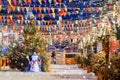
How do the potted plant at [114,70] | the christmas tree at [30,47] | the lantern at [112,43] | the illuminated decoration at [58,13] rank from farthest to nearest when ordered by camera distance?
the illuminated decoration at [58,13] < the christmas tree at [30,47] < the lantern at [112,43] < the potted plant at [114,70]

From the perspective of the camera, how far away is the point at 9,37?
47594mm

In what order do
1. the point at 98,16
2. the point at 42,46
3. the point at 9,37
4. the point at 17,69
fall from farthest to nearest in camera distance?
the point at 9,37
the point at 98,16
the point at 17,69
the point at 42,46

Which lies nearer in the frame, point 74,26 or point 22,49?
point 22,49

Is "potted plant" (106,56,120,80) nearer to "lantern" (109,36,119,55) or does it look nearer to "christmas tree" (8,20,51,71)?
"lantern" (109,36,119,55)

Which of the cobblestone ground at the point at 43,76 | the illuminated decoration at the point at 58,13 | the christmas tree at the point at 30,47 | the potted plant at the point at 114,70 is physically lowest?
the cobblestone ground at the point at 43,76

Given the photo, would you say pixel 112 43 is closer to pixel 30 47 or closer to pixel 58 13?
pixel 30 47

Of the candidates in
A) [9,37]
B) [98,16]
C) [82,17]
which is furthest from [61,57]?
[98,16]

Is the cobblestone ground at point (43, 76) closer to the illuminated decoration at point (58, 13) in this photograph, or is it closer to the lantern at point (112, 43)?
the lantern at point (112, 43)

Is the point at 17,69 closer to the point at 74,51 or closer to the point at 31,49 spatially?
the point at 31,49

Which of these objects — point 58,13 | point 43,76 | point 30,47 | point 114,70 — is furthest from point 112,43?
point 58,13

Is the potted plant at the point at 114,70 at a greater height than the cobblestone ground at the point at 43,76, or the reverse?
the potted plant at the point at 114,70

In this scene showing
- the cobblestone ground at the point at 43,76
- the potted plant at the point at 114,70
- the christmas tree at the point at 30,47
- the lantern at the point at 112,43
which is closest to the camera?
the potted plant at the point at 114,70

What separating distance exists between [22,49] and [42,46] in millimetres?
1559

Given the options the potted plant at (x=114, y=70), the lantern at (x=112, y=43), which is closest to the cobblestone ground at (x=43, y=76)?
the lantern at (x=112, y=43)
